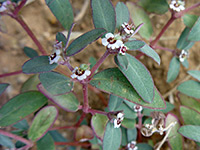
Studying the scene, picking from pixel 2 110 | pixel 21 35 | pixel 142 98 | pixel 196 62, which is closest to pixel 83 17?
pixel 21 35

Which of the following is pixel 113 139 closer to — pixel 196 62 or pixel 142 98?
pixel 142 98

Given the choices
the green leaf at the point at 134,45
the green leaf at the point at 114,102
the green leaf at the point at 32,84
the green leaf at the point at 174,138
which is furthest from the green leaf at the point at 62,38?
the green leaf at the point at 174,138

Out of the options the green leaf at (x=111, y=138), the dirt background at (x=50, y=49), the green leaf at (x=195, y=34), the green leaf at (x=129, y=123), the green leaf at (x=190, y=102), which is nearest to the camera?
the green leaf at (x=111, y=138)

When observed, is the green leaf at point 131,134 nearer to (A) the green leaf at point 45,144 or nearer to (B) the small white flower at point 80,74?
(A) the green leaf at point 45,144

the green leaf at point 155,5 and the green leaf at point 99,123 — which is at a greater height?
the green leaf at point 155,5

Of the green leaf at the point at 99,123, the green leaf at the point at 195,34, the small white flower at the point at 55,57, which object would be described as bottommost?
the green leaf at the point at 99,123

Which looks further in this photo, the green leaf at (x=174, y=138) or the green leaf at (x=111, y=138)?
the green leaf at (x=174, y=138)

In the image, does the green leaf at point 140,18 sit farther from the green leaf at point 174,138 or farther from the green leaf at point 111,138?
the green leaf at point 111,138

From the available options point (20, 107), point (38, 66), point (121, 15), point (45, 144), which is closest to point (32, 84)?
point (20, 107)

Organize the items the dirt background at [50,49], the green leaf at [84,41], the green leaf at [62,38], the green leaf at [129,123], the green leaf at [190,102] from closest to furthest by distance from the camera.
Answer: the green leaf at [84,41]
the green leaf at [62,38]
the green leaf at [129,123]
the green leaf at [190,102]
the dirt background at [50,49]
